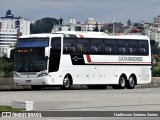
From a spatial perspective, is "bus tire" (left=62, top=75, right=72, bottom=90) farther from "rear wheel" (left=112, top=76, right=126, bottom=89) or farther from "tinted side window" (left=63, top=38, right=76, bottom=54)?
"rear wheel" (left=112, top=76, right=126, bottom=89)

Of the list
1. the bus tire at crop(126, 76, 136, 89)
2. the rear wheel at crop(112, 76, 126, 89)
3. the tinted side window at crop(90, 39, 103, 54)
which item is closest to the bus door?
the tinted side window at crop(90, 39, 103, 54)

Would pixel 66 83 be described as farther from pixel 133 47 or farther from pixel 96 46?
pixel 133 47

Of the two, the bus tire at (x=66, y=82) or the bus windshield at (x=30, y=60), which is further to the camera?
the bus tire at (x=66, y=82)

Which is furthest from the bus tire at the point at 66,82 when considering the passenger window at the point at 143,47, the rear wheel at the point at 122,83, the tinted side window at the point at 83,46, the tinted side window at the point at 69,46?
the passenger window at the point at 143,47

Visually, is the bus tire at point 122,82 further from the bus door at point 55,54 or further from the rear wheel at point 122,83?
the bus door at point 55,54

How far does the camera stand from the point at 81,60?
131ft

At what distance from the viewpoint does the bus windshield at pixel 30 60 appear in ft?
125

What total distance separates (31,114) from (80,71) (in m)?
20.8

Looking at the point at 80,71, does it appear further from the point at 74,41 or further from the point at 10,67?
the point at 10,67

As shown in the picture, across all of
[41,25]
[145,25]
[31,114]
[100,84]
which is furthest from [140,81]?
[145,25]

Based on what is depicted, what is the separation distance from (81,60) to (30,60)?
3373 mm

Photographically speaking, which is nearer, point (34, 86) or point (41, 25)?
point (34, 86)

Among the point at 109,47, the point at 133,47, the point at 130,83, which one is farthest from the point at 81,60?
the point at 133,47

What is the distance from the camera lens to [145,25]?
155 m
